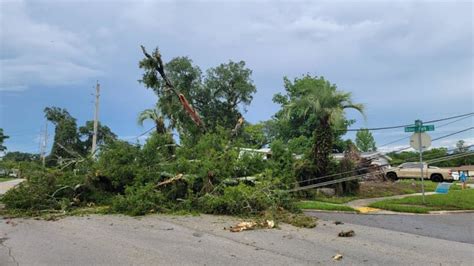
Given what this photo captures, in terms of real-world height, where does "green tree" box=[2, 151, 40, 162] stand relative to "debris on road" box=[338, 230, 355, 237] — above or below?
above

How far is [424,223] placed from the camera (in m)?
9.60

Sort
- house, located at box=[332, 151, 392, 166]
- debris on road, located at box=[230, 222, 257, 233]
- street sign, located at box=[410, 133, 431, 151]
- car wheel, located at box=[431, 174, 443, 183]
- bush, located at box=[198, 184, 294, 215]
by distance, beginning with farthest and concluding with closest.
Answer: car wheel, located at box=[431, 174, 443, 183] < house, located at box=[332, 151, 392, 166] < street sign, located at box=[410, 133, 431, 151] < bush, located at box=[198, 184, 294, 215] < debris on road, located at box=[230, 222, 257, 233]

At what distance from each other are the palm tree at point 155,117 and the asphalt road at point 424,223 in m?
9.00

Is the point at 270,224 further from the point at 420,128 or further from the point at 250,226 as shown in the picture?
the point at 420,128

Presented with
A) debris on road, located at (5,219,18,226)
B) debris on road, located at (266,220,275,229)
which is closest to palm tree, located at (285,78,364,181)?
debris on road, located at (266,220,275,229)

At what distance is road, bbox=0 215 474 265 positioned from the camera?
591 cm

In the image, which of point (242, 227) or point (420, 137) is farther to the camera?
point (420, 137)

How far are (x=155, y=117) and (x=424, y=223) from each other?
12.6 metres

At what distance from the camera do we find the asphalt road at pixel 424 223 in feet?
27.1

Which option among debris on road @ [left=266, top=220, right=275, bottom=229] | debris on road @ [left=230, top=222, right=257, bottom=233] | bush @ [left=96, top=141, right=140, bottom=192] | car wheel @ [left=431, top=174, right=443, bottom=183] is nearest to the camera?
debris on road @ [left=230, top=222, right=257, bottom=233]

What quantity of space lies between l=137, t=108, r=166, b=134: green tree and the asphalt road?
8987mm

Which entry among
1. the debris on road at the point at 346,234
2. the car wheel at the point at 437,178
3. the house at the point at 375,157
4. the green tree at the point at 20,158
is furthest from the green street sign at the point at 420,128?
the car wheel at the point at 437,178

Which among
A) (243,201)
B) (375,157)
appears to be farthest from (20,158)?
(243,201)

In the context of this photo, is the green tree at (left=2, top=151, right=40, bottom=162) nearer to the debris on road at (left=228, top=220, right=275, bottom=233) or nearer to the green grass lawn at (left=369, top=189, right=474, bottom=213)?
the debris on road at (left=228, top=220, right=275, bottom=233)
